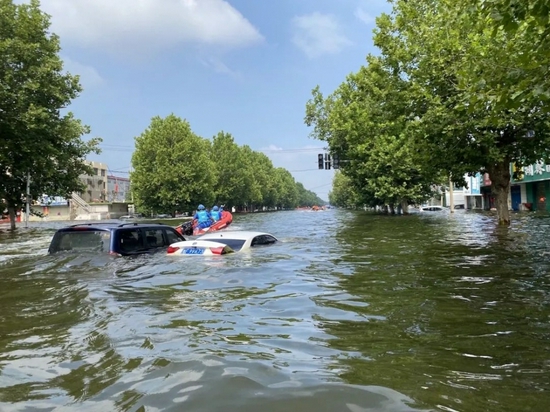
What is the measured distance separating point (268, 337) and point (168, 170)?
183 ft

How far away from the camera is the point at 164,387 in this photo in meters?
3.31

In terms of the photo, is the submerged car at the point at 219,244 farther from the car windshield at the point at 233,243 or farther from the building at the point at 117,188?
the building at the point at 117,188

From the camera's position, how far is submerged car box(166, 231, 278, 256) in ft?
32.1

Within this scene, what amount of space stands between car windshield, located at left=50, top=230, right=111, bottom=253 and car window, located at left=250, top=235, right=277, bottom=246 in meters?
3.83

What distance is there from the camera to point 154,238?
33.4ft

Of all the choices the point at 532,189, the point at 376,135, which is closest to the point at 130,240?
the point at 376,135

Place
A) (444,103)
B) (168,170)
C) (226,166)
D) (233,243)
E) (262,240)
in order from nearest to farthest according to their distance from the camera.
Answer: (233,243) → (262,240) → (444,103) → (168,170) → (226,166)

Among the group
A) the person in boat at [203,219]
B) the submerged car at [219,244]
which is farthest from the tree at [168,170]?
the submerged car at [219,244]

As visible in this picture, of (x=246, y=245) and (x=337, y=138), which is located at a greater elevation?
(x=337, y=138)

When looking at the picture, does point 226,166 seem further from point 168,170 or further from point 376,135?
point 376,135

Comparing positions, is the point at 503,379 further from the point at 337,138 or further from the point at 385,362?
the point at 337,138

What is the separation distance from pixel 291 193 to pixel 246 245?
153m

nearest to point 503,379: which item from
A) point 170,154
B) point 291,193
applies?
point 170,154

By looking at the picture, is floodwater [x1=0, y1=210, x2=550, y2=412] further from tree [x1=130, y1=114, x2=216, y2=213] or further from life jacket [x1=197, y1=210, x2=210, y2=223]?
tree [x1=130, y1=114, x2=216, y2=213]
